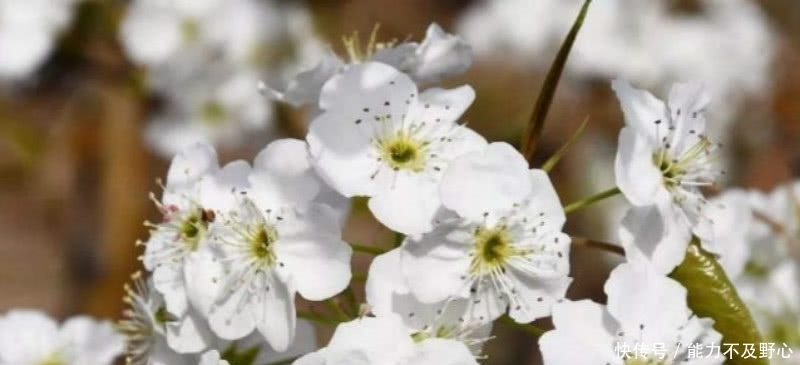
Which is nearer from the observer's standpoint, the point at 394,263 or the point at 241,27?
the point at 394,263

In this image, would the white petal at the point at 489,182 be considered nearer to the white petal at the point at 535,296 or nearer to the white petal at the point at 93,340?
the white petal at the point at 535,296

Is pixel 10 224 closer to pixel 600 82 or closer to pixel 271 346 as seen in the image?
pixel 600 82

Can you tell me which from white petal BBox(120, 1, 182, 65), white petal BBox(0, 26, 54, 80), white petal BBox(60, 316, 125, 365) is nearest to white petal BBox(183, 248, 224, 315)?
white petal BBox(60, 316, 125, 365)

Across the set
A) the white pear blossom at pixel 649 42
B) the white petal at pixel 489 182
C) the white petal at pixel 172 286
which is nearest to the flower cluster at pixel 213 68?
the white pear blossom at pixel 649 42

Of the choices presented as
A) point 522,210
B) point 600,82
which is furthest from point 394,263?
point 600,82

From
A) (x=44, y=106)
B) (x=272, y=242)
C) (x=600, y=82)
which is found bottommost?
(x=272, y=242)

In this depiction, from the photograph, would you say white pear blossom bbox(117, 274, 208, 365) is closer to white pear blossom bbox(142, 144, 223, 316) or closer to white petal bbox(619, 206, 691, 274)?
white pear blossom bbox(142, 144, 223, 316)

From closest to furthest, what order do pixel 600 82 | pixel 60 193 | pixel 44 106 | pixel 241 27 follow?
pixel 241 27 → pixel 600 82 → pixel 60 193 → pixel 44 106
